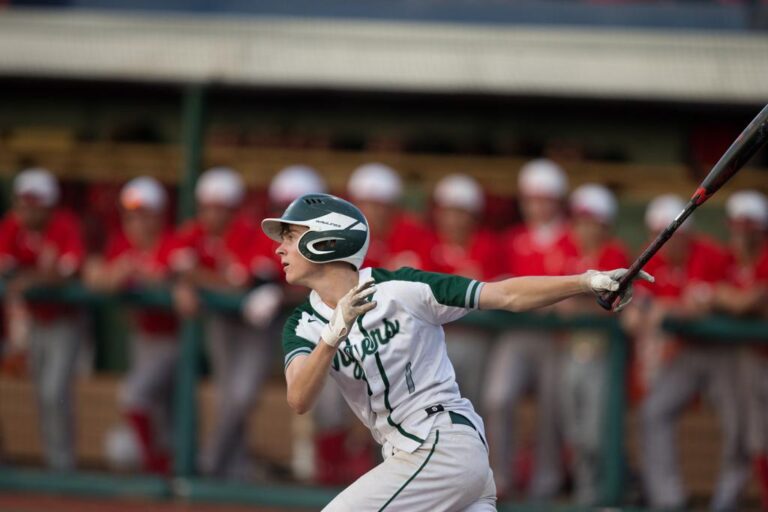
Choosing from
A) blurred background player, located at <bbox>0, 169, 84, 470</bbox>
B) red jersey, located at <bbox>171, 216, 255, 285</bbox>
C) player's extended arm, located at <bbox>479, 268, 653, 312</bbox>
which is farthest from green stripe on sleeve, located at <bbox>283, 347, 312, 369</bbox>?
blurred background player, located at <bbox>0, 169, 84, 470</bbox>

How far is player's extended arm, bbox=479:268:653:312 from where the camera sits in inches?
153

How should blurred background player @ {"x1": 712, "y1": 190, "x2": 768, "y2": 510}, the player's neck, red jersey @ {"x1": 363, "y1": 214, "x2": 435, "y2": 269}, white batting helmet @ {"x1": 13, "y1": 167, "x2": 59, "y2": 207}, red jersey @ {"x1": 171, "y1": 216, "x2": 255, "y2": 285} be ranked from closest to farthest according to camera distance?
the player's neck → blurred background player @ {"x1": 712, "y1": 190, "x2": 768, "y2": 510} → red jersey @ {"x1": 363, "y1": 214, "x2": 435, "y2": 269} → red jersey @ {"x1": 171, "y1": 216, "x2": 255, "y2": 285} → white batting helmet @ {"x1": 13, "y1": 167, "x2": 59, "y2": 207}

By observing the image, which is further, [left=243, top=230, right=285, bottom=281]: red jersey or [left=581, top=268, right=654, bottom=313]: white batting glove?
[left=243, top=230, right=285, bottom=281]: red jersey

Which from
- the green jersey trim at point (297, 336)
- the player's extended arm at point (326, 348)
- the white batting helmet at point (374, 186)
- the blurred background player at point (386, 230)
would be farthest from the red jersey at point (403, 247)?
the player's extended arm at point (326, 348)

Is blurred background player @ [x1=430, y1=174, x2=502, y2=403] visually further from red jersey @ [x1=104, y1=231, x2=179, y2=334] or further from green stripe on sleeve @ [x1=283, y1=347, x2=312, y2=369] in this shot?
green stripe on sleeve @ [x1=283, y1=347, x2=312, y2=369]

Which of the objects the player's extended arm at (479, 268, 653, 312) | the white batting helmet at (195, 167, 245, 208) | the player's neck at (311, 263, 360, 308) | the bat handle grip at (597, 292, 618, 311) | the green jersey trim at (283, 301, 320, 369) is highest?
the white batting helmet at (195, 167, 245, 208)

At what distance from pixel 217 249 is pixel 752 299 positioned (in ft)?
9.92

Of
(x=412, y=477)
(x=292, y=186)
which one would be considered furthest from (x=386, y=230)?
(x=412, y=477)

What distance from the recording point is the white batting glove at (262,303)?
707cm

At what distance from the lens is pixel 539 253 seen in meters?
7.25

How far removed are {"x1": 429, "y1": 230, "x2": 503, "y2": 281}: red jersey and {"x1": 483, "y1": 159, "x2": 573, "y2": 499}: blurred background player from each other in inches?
4.8

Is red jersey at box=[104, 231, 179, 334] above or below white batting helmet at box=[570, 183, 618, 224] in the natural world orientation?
below

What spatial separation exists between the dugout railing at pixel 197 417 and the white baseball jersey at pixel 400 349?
9.32 ft

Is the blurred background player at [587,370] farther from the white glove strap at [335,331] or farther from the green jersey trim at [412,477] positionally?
the white glove strap at [335,331]
